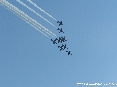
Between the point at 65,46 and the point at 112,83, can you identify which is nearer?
the point at 112,83

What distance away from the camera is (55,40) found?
48375mm

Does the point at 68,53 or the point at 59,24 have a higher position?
the point at 59,24

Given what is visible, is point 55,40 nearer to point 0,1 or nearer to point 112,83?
point 112,83

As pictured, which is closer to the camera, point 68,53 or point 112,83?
point 112,83

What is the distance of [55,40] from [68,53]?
15.8ft

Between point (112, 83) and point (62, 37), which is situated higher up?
point (62, 37)

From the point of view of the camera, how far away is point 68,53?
2002 inches

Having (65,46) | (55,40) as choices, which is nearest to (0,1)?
(55,40)

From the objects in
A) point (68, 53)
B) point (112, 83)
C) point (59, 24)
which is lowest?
point (112, 83)

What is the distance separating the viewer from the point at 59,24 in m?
50.6

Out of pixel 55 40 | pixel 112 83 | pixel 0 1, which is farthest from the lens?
pixel 55 40

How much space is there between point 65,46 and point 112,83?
1341 cm

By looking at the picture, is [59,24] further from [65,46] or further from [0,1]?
[0,1]

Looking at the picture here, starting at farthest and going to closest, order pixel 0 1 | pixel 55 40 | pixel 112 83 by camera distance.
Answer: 1. pixel 55 40
2. pixel 112 83
3. pixel 0 1
